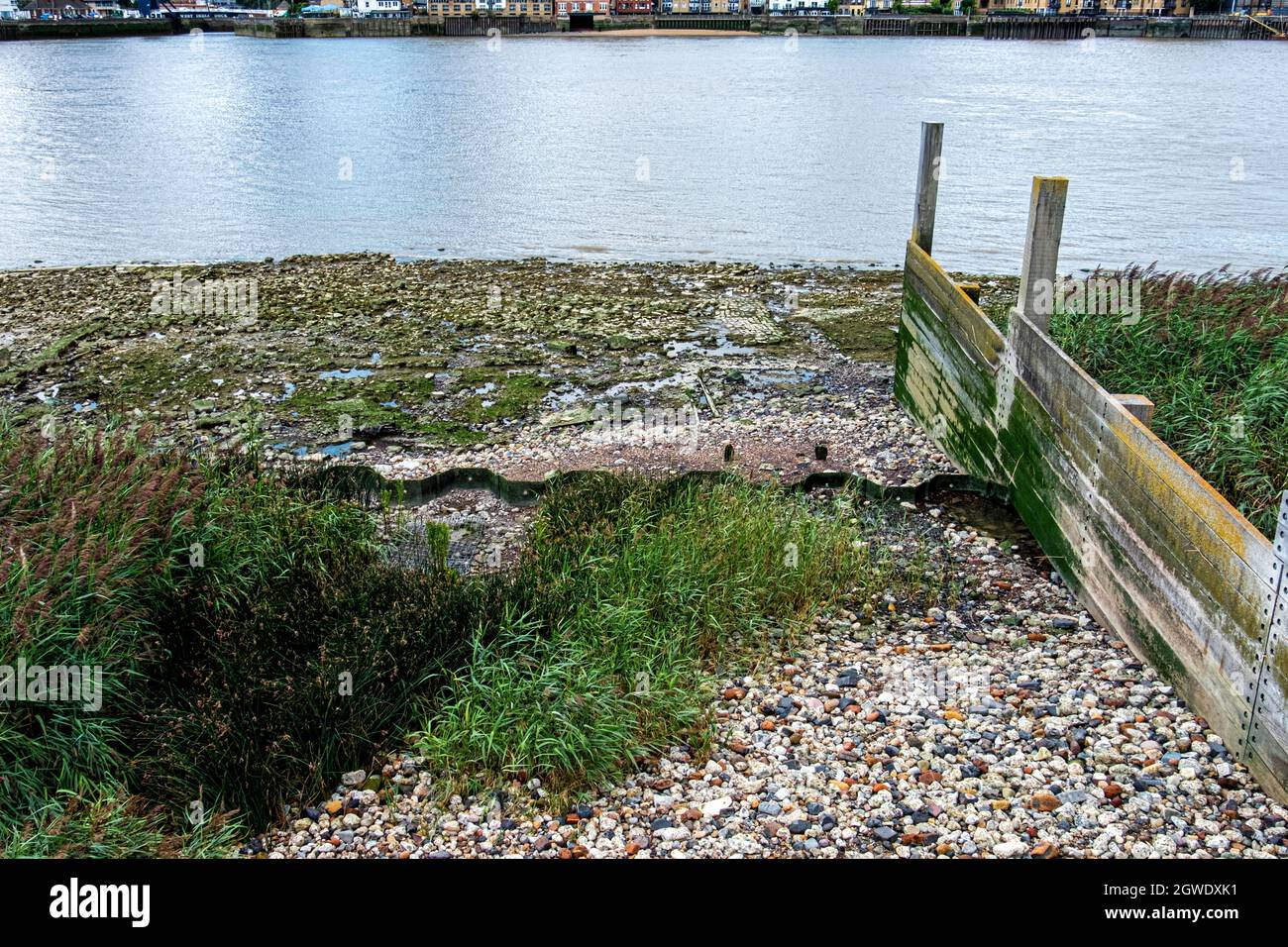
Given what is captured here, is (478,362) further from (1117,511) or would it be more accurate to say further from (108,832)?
(108,832)

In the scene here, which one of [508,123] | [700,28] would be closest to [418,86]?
[508,123]

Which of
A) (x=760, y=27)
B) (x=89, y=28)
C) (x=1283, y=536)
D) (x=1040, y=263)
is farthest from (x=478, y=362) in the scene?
(x=760, y=27)

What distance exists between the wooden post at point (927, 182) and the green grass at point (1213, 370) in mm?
2017

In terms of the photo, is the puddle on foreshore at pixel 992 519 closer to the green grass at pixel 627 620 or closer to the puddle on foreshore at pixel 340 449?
the green grass at pixel 627 620

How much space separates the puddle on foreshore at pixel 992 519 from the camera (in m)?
7.88

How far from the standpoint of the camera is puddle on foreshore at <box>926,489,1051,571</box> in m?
7.88

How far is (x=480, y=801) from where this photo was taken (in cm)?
512

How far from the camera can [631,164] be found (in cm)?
3103

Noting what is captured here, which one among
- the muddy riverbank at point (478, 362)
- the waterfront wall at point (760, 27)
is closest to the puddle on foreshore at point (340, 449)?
the muddy riverbank at point (478, 362)

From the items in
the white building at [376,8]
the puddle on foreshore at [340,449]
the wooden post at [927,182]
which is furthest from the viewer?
the white building at [376,8]

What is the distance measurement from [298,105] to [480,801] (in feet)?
166

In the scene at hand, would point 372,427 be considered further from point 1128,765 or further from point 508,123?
point 508,123

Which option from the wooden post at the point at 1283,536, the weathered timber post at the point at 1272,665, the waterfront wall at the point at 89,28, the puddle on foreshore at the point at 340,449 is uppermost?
the waterfront wall at the point at 89,28
